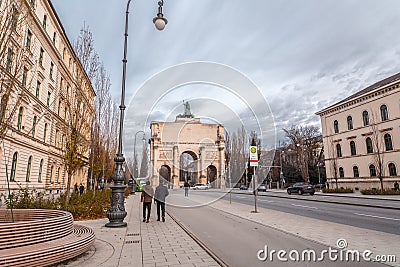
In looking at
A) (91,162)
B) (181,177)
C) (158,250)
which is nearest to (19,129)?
(91,162)

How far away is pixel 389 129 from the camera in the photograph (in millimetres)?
36188

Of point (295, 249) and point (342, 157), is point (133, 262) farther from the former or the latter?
point (342, 157)

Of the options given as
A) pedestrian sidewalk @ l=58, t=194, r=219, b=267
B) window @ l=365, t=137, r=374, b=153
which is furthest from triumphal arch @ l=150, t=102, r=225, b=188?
pedestrian sidewalk @ l=58, t=194, r=219, b=267

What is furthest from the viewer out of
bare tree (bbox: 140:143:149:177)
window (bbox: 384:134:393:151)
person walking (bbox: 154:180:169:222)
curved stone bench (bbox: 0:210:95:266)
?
bare tree (bbox: 140:143:149:177)

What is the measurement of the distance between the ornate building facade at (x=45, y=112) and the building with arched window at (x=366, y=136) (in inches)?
1275

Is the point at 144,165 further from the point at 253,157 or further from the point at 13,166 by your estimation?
the point at 253,157

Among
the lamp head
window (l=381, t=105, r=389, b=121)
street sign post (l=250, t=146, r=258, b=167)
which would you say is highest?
window (l=381, t=105, r=389, b=121)

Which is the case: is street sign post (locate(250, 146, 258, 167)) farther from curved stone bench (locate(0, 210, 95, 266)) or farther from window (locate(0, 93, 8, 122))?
window (locate(0, 93, 8, 122))

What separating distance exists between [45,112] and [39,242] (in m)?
25.9

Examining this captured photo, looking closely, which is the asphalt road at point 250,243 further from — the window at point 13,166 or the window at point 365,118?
the window at point 365,118

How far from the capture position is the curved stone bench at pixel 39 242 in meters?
4.35

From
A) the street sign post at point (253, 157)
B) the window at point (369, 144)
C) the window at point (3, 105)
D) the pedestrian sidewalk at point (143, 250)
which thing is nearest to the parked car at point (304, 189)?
the window at point (369, 144)

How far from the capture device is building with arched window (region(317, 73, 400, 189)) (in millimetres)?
35281

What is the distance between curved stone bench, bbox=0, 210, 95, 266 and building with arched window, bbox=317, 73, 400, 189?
34.9 metres
